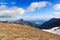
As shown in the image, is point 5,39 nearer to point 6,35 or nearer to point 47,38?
point 6,35

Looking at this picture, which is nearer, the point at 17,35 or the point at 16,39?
the point at 16,39

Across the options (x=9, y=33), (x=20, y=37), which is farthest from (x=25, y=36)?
(x=9, y=33)

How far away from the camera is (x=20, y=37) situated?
111ft

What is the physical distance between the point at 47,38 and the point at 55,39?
5.38 feet

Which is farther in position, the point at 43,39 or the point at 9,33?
the point at 9,33

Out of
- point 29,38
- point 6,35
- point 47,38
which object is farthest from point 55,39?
point 6,35

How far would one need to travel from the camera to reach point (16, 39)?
32.3 metres

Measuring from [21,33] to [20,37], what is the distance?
9.60 ft

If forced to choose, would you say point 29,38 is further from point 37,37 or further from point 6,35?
point 6,35

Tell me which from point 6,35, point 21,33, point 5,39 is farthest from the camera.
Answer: point 21,33

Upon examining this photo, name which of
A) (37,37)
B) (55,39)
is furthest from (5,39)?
(55,39)

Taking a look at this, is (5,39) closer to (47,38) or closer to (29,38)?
(29,38)

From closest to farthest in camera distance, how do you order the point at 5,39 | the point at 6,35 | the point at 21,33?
1. the point at 5,39
2. the point at 6,35
3. the point at 21,33

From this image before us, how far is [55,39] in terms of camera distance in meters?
34.7
